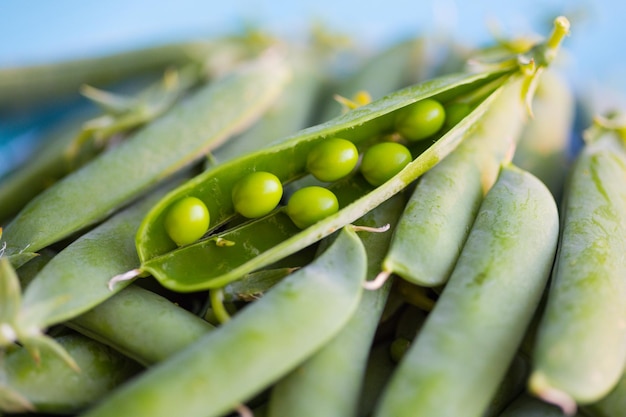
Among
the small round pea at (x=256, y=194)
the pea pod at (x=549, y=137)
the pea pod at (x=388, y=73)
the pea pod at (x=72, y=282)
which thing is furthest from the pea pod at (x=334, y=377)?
the pea pod at (x=388, y=73)

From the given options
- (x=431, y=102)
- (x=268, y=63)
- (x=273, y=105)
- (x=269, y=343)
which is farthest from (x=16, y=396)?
(x=268, y=63)

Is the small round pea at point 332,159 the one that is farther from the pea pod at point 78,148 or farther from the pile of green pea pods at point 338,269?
the pea pod at point 78,148

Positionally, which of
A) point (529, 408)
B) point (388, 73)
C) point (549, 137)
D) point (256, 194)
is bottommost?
point (529, 408)

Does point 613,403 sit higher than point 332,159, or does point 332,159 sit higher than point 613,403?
point 332,159

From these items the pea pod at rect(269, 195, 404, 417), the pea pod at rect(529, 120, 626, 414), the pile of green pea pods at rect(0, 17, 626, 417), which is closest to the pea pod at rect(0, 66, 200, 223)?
the pile of green pea pods at rect(0, 17, 626, 417)

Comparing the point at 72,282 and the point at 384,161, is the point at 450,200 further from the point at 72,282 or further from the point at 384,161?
the point at 72,282

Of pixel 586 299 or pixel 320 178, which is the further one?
pixel 320 178

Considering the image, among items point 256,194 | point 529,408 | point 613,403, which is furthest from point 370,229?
point 613,403
